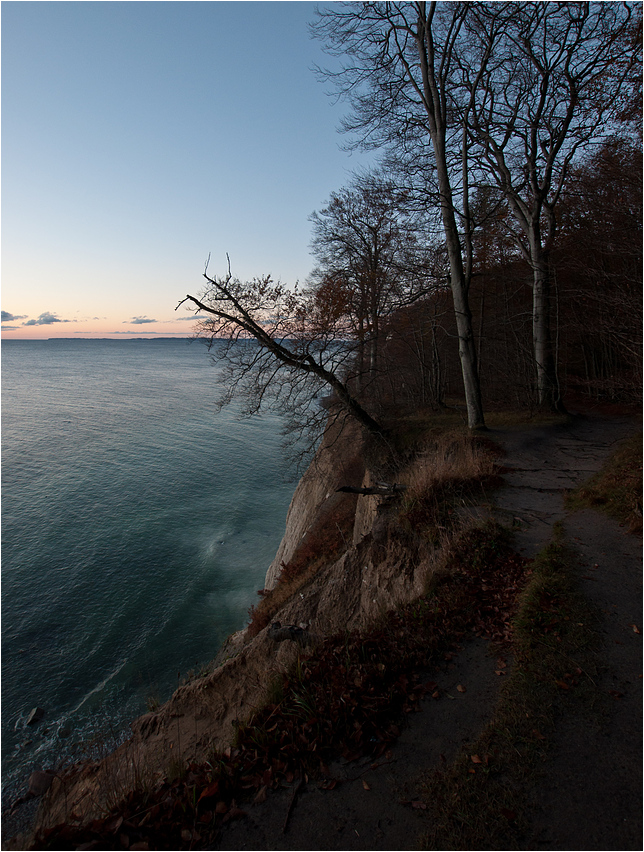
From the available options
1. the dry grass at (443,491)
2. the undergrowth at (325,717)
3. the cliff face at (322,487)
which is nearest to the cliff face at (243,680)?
the undergrowth at (325,717)

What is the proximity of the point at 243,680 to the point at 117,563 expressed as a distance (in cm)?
1588

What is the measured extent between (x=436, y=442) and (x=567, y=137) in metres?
12.6

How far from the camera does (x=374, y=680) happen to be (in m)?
4.42

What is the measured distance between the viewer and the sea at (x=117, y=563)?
13000mm

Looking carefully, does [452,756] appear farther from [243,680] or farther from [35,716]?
[35,716]

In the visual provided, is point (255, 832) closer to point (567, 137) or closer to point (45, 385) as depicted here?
point (567, 137)

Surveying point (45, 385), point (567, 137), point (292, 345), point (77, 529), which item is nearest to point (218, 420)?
point (77, 529)

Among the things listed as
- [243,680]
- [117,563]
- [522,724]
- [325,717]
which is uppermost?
[522,724]

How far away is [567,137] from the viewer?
49.6 feet

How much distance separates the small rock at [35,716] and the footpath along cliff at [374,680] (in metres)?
6.02

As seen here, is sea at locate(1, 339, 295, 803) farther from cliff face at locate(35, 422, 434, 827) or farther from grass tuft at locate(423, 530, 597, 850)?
grass tuft at locate(423, 530, 597, 850)

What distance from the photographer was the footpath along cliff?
324cm

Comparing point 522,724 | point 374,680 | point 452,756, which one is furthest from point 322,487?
point 452,756

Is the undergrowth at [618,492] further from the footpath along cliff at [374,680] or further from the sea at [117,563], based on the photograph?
the sea at [117,563]
